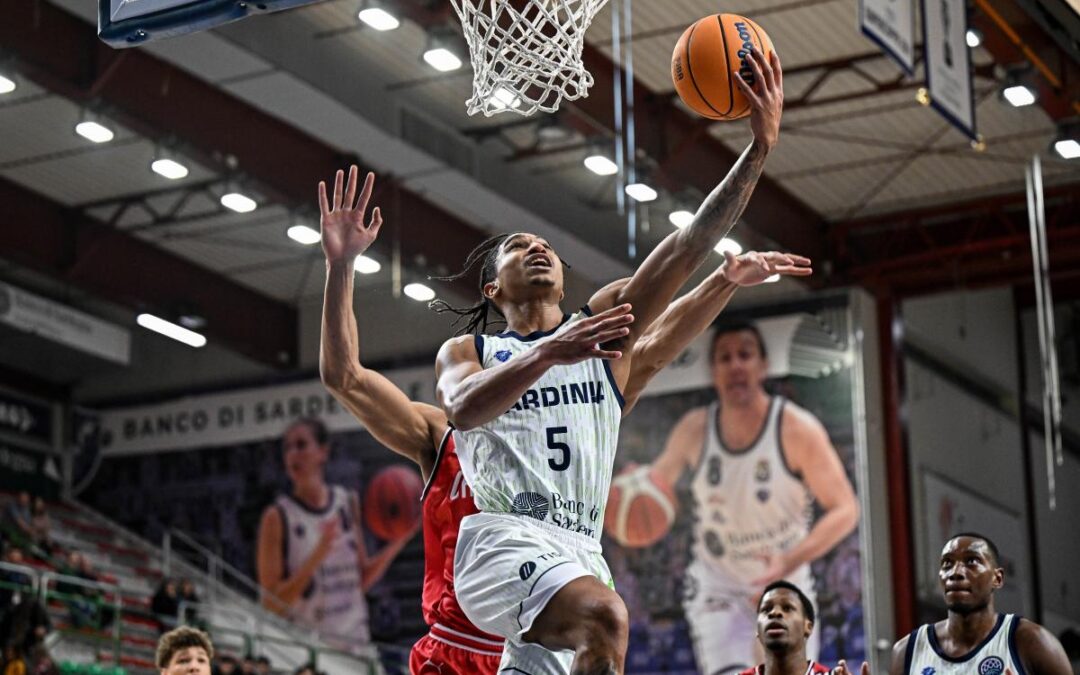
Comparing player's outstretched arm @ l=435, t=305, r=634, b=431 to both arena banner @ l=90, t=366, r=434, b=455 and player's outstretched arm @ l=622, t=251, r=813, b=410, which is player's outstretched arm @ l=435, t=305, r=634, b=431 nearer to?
player's outstretched arm @ l=622, t=251, r=813, b=410

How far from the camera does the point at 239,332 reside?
24750 millimetres

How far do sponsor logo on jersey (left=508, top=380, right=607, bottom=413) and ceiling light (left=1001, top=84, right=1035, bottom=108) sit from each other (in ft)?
40.3

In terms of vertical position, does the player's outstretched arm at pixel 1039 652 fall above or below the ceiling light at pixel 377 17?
below

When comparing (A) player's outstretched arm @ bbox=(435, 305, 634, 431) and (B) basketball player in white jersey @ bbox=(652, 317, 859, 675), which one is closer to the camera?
(A) player's outstretched arm @ bbox=(435, 305, 634, 431)

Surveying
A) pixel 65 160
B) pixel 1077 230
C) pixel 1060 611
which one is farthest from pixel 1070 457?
pixel 65 160

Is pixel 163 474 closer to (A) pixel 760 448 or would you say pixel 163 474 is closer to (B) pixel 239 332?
(B) pixel 239 332

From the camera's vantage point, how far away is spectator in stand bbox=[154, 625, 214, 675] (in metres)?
8.00

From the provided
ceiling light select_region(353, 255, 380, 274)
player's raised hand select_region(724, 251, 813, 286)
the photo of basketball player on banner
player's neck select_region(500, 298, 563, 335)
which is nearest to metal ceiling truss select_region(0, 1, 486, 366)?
ceiling light select_region(353, 255, 380, 274)

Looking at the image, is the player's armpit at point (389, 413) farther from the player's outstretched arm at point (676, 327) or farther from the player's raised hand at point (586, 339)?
the player's raised hand at point (586, 339)

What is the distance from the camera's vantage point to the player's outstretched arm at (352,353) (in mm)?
6094

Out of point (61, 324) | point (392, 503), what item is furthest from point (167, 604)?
point (61, 324)

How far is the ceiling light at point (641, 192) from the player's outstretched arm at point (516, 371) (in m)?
13.0

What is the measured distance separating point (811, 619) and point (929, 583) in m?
15.0

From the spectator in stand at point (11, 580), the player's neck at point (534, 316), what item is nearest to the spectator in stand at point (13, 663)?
the spectator in stand at point (11, 580)
